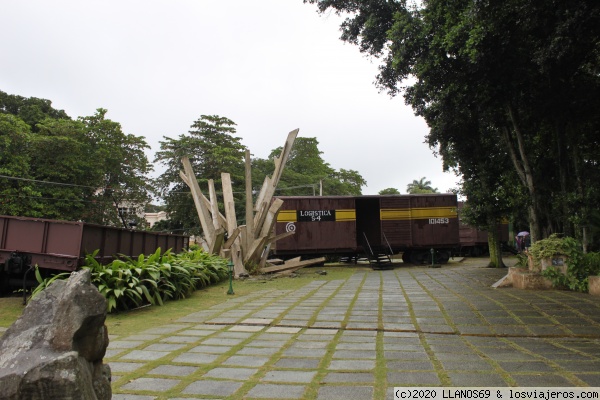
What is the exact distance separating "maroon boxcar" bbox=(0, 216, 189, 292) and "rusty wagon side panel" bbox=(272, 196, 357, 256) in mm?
8742

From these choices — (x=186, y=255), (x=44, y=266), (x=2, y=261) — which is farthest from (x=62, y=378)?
(x=186, y=255)

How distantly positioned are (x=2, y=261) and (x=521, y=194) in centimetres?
1116

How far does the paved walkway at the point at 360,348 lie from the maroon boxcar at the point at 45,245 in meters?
2.37

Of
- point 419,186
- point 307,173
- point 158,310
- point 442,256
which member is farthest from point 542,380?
point 419,186

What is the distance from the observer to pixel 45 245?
6.80 metres

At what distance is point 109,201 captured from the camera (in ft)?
70.5

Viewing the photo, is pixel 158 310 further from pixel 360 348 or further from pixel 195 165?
pixel 195 165

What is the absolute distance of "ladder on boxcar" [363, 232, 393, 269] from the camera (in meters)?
14.8

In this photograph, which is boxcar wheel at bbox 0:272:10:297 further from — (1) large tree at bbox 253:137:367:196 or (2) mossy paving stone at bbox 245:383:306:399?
(1) large tree at bbox 253:137:367:196

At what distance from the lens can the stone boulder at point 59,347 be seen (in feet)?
5.09

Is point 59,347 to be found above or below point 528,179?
below

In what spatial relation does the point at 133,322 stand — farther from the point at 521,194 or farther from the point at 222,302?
the point at 521,194

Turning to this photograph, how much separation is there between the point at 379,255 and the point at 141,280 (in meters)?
10.9

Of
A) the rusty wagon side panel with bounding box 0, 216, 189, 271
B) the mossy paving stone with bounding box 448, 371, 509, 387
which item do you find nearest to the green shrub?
Result: the mossy paving stone with bounding box 448, 371, 509, 387
